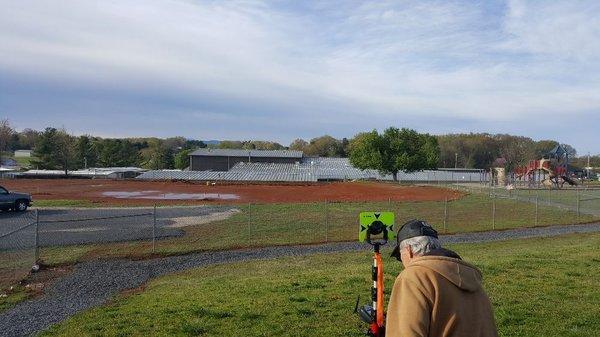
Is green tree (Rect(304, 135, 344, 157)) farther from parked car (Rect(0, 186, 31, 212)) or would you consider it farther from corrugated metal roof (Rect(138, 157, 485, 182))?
parked car (Rect(0, 186, 31, 212))

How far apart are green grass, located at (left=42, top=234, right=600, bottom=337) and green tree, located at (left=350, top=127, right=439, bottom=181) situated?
192ft

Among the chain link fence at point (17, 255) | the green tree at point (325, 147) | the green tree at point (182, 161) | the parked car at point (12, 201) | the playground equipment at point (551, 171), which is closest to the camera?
the chain link fence at point (17, 255)

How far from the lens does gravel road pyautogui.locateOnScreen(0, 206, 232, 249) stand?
18.6 meters

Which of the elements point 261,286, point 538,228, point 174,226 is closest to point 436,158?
point 538,228

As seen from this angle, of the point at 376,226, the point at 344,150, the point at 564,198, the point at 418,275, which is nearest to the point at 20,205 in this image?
the point at 376,226

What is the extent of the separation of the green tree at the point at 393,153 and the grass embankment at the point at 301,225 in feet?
112

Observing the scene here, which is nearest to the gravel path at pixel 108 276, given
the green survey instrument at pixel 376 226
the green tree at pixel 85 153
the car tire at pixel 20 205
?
the green survey instrument at pixel 376 226

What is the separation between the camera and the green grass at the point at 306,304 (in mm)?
6961

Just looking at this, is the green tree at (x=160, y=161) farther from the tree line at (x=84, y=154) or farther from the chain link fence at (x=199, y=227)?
the chain link fence at (x=199, y=227)

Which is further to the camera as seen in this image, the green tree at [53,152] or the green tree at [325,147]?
the green tree at [325,147]

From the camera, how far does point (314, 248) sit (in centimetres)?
1789

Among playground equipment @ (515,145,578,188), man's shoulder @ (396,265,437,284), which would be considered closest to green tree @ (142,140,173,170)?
playground equipment @ (515,145,578,188)

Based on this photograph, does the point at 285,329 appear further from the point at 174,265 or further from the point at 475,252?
the point at 475,252

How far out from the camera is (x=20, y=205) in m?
30.5
